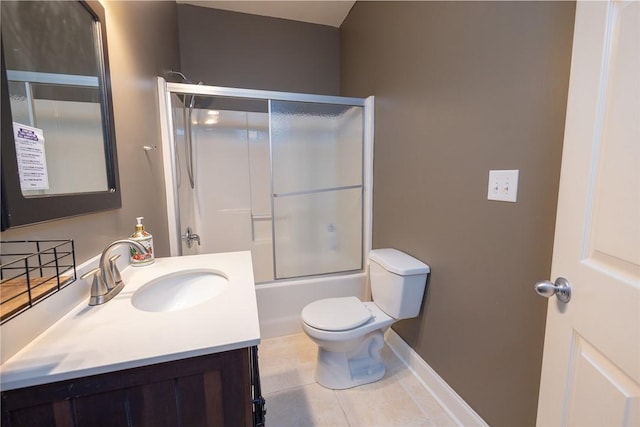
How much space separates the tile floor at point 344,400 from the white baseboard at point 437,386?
3 cm

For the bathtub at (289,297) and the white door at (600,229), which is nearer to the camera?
the white door at (600,229)

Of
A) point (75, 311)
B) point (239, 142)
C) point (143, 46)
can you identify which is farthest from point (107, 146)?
point (239, 142)

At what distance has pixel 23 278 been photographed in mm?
638

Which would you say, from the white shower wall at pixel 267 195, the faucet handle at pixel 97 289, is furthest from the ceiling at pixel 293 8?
the faucet handle at pixel 97 289

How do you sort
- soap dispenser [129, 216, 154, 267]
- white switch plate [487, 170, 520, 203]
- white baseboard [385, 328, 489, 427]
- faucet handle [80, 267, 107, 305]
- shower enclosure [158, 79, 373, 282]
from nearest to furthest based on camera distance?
faucet handle [80, 267, 107, 305] < white switch plate [487, 170, 520, 203] < soap dispenser [129, 216, 154, 267] < white baseboard [385, 328, 489, 427] < shower enclosure [158, 79, 373, 282]

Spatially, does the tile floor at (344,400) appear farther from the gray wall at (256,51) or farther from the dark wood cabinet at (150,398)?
the gray wall at (256,51)

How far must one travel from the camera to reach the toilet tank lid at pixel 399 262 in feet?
4.86

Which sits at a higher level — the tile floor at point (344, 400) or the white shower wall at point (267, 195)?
the white shower wall at point (267, 195)

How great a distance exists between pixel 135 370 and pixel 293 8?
9.23 ft

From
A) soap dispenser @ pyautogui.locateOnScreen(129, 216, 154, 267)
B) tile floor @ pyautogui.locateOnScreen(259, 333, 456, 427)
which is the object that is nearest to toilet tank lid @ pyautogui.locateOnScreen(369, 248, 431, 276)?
tile floor @ pyautogui.locateOnScreen(259, 333, 456, 427)

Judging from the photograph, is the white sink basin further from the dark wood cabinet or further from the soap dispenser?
the dark wood cabinet

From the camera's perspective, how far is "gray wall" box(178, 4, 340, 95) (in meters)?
2.35

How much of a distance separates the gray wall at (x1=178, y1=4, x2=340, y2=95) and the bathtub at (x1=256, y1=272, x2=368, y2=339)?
6.14 ft

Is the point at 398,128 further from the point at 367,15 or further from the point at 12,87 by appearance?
the point at 12,87
